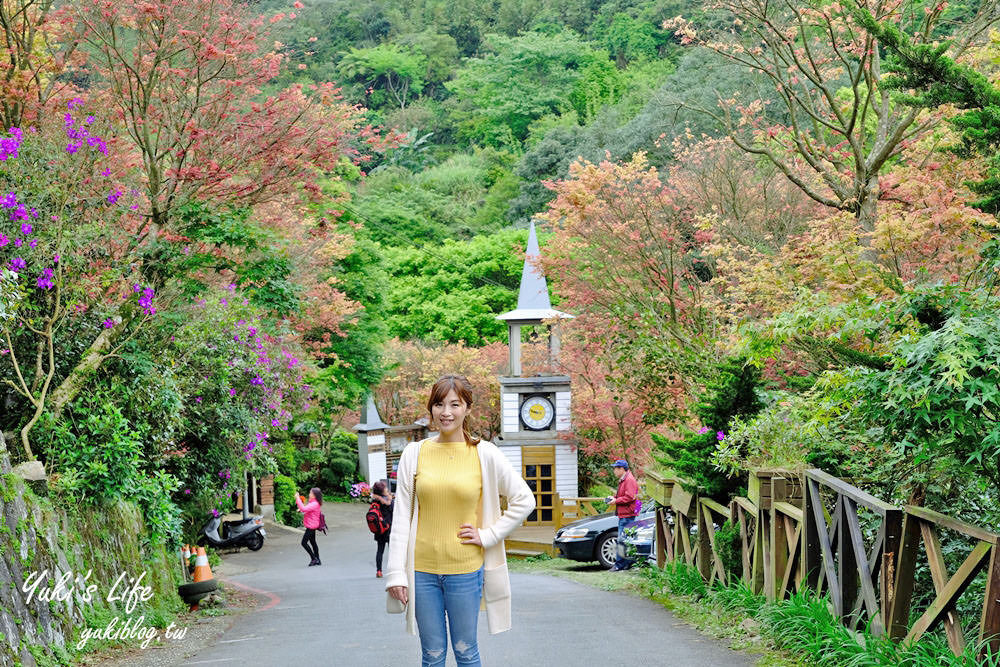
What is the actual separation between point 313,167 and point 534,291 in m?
15.7

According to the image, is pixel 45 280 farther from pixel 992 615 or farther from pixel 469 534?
pixel 992 615

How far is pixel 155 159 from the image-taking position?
11477mm

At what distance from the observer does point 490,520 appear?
181 inches

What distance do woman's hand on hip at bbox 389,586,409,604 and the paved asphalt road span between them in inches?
80.5

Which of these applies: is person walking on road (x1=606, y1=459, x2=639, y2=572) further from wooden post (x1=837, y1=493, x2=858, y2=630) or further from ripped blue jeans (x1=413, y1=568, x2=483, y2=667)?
ripped blue jeans (x1=413, y1=568, x2=483, y2=667)

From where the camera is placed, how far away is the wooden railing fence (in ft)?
15.9

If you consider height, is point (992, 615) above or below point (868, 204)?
below

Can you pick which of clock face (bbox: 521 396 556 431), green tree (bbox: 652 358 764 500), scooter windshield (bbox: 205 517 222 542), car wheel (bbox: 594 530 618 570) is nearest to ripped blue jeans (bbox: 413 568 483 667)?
green tree (bbox: 652 358 764 500)

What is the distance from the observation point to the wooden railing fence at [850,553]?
486cm

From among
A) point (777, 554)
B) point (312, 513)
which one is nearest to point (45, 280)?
point (777, 554)

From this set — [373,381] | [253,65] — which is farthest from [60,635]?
[373,381]

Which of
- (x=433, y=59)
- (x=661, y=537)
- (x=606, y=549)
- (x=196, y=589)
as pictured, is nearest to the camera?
(x=196, y=589)

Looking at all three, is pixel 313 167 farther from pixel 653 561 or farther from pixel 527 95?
pixel 527 95

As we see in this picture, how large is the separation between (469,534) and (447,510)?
0.49ft
